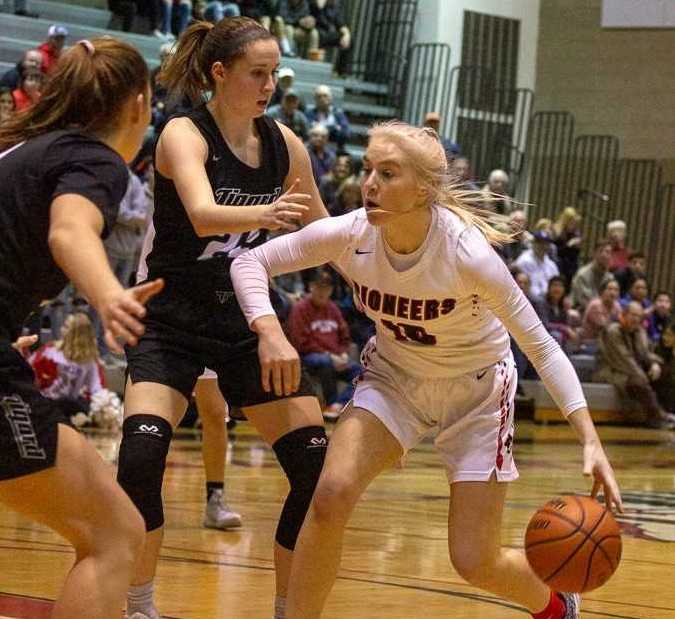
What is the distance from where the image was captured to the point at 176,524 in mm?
7059

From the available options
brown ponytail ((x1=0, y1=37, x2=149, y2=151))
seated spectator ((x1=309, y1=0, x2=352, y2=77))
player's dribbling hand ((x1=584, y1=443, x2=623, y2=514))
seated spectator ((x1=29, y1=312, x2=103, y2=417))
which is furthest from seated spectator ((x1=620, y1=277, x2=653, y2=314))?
brown ponytail ((x1=0, y1=37, x2=149, y2=151))

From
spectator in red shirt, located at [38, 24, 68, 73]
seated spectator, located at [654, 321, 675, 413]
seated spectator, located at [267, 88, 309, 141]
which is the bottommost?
seated spectator, located at [654, 321, 675, 413]

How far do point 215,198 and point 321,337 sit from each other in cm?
857

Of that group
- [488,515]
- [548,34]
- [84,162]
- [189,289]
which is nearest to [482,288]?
[488,515]

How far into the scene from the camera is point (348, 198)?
542 inches

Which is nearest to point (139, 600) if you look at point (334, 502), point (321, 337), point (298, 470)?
point (298, 470)

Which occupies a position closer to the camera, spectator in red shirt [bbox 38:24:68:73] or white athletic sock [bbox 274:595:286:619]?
white athletic sock [bbox 274:595:286:619]

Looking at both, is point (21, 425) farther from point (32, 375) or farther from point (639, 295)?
point (639, 295)

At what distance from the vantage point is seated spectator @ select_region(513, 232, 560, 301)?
1608cm

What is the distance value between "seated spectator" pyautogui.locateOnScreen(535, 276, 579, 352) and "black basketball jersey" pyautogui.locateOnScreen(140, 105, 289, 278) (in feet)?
36.6

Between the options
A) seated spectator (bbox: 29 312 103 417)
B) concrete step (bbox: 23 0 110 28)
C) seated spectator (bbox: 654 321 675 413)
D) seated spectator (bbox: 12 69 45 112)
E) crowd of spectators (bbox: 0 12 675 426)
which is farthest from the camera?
Answer: seated spectator (bbox: 654 321 675 413)

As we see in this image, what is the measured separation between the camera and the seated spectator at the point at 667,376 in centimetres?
1673

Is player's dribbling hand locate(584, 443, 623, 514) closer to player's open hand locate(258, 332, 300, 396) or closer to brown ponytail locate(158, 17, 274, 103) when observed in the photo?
player's open hand locate(258, 332, 300, 396)

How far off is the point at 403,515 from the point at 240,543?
1.54m
